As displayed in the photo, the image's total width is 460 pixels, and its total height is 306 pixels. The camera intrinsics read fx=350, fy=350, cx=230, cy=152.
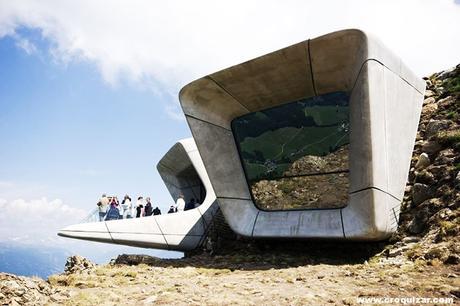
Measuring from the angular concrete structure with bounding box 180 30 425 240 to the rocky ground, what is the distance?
33.4 inches

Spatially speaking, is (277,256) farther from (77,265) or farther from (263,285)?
(77,265)

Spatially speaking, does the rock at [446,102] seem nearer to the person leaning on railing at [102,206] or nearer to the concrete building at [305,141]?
the concrete building at [305,141]

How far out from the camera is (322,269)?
31.7ft

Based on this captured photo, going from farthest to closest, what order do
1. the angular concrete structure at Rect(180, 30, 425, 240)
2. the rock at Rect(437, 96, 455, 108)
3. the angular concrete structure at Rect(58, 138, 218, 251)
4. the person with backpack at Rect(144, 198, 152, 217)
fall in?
the person with backpack at Rect(144, 198, 152, 217) < the rock at Rect(437, 96, 455, 108) < the angular concrete structure at Rect(58, 138, 218, 251) < the angular concrete structure at Rect(180, 30, 425, 240)

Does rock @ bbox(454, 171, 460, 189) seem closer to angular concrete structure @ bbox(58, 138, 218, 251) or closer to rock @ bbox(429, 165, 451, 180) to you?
rock @ bbox(429, 165, 451, 180)

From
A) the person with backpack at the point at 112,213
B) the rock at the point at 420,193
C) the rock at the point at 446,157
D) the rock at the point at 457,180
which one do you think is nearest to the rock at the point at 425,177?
the rock at the point at 420,193

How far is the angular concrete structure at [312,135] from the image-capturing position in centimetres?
1063

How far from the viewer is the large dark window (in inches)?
488

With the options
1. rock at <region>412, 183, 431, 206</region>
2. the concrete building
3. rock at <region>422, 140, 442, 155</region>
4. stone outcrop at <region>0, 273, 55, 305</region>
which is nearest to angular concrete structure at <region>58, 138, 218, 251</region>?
the concrete building

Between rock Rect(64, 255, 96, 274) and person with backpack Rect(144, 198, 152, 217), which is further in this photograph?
person with backpack Rect(144, 198, 152, 217)

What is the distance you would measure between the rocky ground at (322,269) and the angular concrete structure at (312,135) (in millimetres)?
850

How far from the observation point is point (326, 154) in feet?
41.5

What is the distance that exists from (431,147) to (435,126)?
48.6 inches

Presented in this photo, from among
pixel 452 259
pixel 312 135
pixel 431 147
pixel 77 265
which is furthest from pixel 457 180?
pixel 77 265
